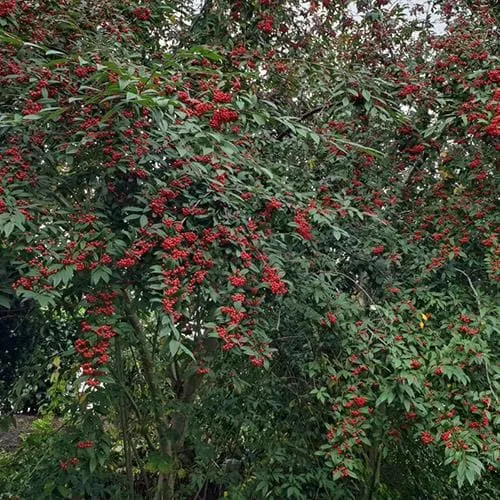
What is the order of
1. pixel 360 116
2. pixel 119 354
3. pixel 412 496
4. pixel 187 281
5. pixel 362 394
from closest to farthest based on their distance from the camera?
pixel 187 281, pixel 362 394, pixel 119 354, pixel 360 116, pixel 412 496

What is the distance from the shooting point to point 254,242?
2324 mm

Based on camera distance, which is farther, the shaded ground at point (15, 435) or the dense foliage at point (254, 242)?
the shaded ground at point (15, 435)

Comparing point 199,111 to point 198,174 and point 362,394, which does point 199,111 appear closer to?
point 198,174

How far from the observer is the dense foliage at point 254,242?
2162mm

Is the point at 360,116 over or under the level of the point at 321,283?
over

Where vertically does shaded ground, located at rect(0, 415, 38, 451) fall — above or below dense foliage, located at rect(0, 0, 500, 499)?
below

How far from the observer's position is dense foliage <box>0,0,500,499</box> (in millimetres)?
2162

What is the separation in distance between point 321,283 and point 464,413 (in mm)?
816

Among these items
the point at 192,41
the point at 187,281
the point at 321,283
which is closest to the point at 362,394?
the point at 321,283

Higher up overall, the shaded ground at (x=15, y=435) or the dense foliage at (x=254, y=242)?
the dense foliage at (x=254, y=242)

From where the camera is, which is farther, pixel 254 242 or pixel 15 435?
pixel 15 435

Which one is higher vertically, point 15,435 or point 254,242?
point 254,242

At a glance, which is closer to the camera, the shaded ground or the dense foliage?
the dense foliage

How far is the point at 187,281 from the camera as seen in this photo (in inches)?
84.1
